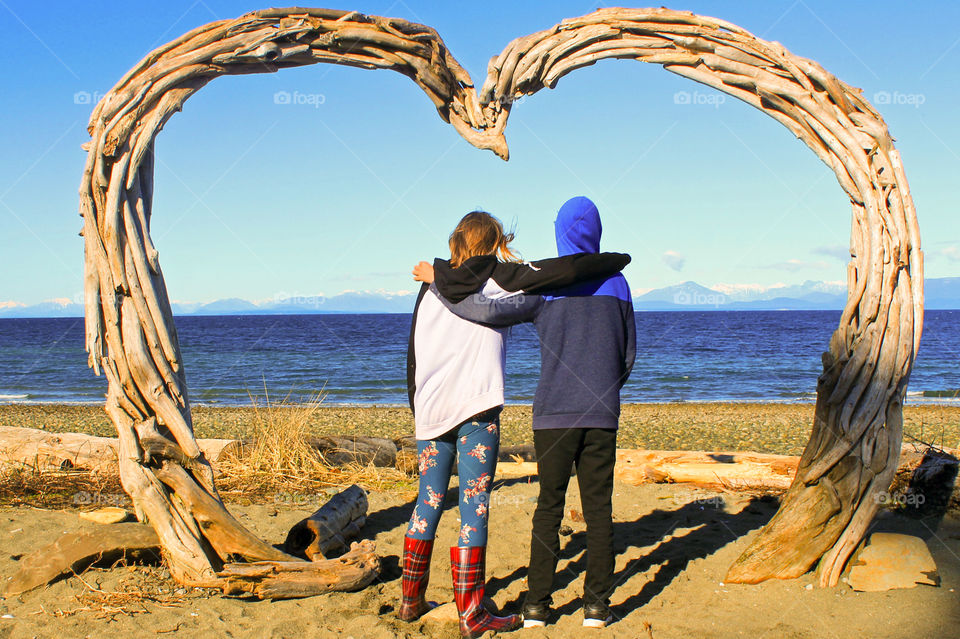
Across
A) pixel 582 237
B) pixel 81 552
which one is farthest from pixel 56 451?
pixel 582 237

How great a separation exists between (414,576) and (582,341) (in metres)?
1.43

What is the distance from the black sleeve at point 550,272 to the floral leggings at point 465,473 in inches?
24.4

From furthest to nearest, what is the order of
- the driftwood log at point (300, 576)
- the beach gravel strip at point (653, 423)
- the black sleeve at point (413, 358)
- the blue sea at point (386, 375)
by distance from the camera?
the blue sea at point (386, 375) → the beach gravel strip at point (653, 423) → the driftwood log at point (300, 576) → the black sleeve at point (413, 358)

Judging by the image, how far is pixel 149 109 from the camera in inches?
142

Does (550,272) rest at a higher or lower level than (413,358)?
higher

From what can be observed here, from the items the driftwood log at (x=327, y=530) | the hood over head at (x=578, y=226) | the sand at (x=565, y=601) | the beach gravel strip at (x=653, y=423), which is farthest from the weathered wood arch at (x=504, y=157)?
the beach gravel strip at (x=653, y=423)

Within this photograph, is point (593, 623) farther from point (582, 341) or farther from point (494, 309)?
point (494, 309)

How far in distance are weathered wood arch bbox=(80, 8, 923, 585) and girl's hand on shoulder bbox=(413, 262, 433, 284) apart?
0.86m

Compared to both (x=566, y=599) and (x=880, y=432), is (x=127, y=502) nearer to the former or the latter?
(x=566, y=599)

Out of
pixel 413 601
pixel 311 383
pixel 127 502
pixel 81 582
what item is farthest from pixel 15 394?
pixel 413 601

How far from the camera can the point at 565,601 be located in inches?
143

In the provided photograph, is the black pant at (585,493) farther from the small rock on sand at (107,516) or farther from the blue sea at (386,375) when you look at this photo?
the blue sea at (386,375)

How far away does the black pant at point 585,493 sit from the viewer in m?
3.13

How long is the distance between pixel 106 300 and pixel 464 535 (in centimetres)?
230
